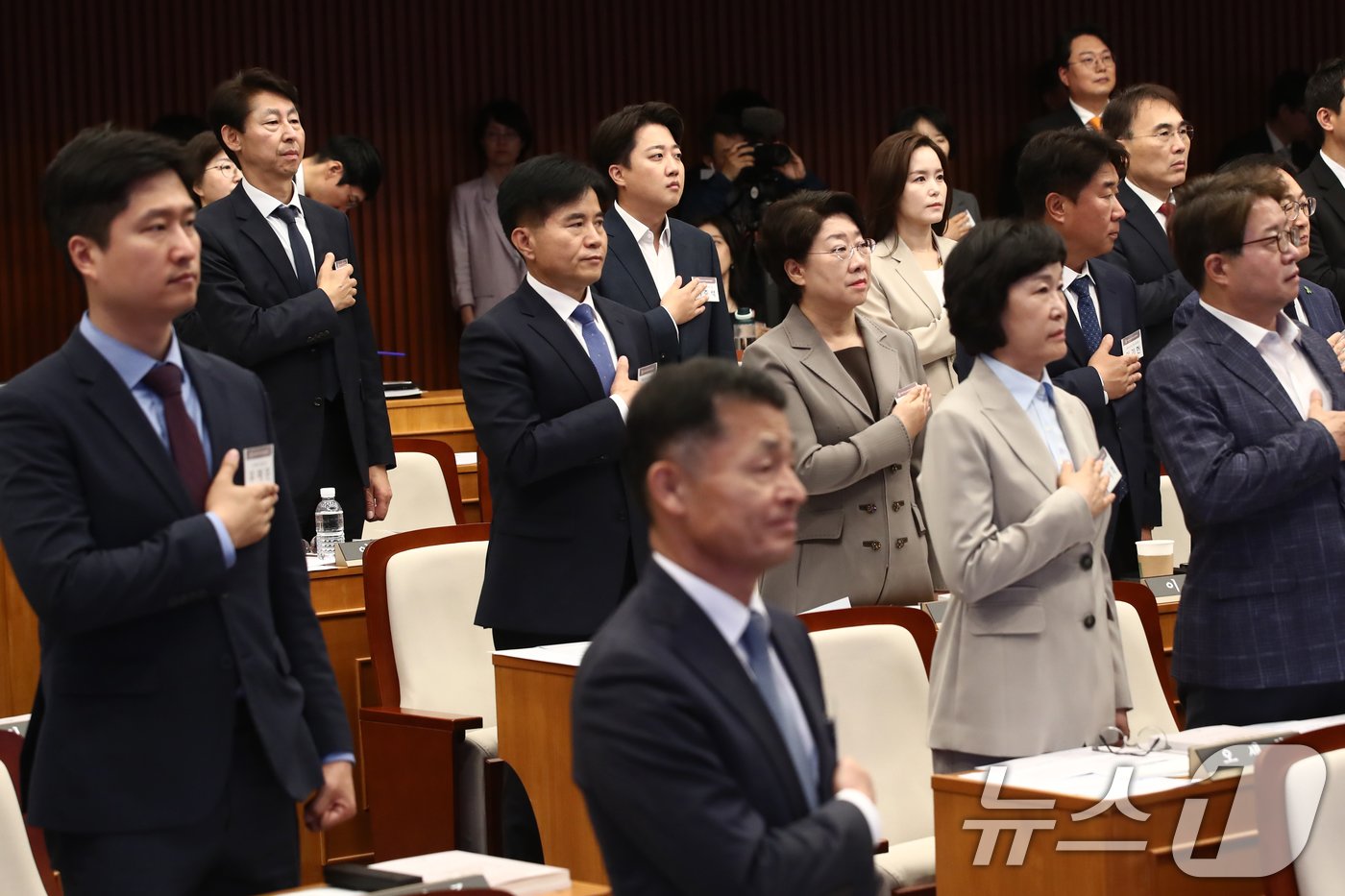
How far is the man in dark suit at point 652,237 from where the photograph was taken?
13.5 feet

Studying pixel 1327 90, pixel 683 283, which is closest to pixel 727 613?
pixel 683 283

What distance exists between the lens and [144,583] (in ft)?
6.72

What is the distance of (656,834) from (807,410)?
74.9 inches

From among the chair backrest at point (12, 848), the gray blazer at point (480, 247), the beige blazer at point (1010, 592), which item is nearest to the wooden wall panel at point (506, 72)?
the gray blazer at point (480, 247)

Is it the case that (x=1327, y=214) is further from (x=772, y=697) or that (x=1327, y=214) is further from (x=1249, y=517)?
→ (x=772, y=697)

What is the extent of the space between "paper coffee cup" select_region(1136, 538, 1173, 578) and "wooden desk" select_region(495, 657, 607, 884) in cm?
148

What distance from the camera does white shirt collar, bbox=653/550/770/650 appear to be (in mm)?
1705

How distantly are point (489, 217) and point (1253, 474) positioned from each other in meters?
5.24

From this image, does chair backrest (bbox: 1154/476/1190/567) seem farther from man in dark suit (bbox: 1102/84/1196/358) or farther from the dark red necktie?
the dark red necktie

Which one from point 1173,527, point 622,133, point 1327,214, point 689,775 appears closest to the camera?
point 689,775

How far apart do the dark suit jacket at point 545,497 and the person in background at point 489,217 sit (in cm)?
431

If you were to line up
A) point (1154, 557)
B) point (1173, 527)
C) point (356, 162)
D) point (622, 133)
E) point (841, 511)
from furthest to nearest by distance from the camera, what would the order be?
point (356, 162)
point (1173, 527)
point (622, 133)
point (1154, 557)
point (841, 511)

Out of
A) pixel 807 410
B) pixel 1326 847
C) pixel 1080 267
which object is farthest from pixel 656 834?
pixel 1080 267

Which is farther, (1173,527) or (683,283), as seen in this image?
(1173,527)
